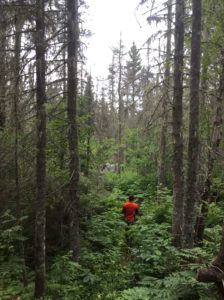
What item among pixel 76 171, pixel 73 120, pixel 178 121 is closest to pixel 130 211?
pixel 76 171

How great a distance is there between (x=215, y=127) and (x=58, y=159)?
16.0 ft

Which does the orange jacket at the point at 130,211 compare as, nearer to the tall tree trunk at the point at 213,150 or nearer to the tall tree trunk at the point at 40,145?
the tall tree trunk at the point at 213,150

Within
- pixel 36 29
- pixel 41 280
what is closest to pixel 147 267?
pixel 41 280

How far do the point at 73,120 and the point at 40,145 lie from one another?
1800mm

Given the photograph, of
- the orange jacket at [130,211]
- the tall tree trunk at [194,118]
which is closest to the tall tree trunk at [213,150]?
the tall tree trunk at [194,118]

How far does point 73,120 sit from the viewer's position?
31.3 feet

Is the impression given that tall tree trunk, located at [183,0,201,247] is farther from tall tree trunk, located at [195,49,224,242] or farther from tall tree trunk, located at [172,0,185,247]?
tall tree trunk, located at [172,0,185,247]

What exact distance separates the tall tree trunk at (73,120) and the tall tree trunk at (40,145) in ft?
3.89

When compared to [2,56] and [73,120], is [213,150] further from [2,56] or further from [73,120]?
[2,56]

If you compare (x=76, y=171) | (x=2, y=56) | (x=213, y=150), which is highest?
(x=2, y=56)

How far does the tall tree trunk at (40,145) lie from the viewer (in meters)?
7.84

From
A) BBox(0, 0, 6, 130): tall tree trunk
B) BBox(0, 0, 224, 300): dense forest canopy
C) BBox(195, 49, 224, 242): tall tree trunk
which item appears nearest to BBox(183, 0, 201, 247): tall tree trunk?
BBox(0, 0, 224, 300): dense forest canopy

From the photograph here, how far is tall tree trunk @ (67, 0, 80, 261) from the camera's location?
911cm

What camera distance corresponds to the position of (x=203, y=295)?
17.7 ft
